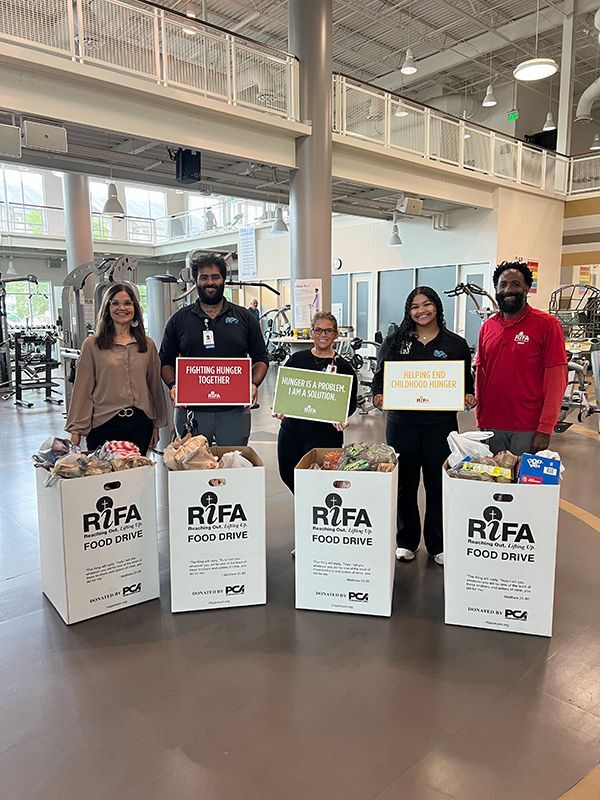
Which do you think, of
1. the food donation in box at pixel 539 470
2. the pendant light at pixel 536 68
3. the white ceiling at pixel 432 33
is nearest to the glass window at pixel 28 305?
the white ceiling at pixel 432 33

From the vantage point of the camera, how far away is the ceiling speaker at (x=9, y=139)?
5.34 meters

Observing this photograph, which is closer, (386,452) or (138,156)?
(386,452)

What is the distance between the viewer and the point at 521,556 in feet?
7.31

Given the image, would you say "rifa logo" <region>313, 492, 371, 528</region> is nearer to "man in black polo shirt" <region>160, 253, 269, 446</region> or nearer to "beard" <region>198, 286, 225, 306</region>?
"man in black polo shirt" <region>160, 253, 269, 446</region>

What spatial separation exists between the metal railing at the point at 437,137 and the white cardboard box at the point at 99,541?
7028 mm

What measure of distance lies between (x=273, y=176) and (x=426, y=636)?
8222 millimetres

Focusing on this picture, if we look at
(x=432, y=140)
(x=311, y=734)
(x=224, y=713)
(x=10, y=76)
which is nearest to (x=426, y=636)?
(x=311, y=734)

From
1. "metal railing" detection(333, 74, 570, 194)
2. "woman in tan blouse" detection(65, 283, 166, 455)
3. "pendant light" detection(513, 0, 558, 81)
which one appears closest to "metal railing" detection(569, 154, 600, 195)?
"metal railing" detection(333, 74, 570, 194)

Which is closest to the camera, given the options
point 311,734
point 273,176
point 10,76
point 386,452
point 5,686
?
point 311,734

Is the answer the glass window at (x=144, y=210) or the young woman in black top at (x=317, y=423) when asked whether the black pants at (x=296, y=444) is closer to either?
the young woman in black top at (x=317, y=423)

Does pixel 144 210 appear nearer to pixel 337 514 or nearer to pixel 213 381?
pixel 213 381

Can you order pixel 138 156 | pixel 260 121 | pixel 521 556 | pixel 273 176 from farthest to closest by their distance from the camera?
1. pixel 273 176
2. pixel 138 156
3. pixel 260 121
4. pixel 521 556

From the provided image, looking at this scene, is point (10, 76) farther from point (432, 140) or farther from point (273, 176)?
point (432, 140)

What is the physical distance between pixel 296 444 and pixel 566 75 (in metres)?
11.7
